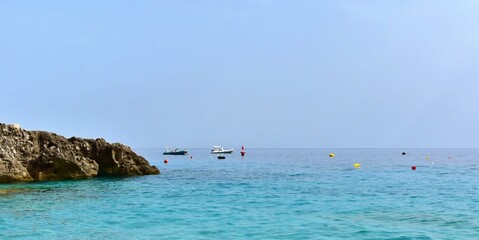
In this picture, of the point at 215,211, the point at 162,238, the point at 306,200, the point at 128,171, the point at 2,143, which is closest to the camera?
the point at 162,238

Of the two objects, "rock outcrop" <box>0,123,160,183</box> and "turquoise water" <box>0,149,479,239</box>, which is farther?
"rock outcrop" <box>0,123,160,183</box>

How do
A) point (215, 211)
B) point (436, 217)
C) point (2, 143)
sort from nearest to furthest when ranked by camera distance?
point (436, 217) → point (215, 211) → point (2, 143)

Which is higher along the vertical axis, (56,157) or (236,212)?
(56,157)

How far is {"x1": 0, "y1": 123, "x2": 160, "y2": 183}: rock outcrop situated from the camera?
41.2m

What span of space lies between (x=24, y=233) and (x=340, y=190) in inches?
945

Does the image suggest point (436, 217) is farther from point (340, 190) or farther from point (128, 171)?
point (128, 171)

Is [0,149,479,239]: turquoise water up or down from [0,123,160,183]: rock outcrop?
down

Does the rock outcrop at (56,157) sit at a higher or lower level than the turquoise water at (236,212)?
higher

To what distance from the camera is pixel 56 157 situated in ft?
145

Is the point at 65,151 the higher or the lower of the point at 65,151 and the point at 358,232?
the higher

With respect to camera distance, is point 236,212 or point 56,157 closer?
point 236,212

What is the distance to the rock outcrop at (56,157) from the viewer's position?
1622 inches

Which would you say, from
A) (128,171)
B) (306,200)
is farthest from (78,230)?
(128,171)

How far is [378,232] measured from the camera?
61.2 ft
